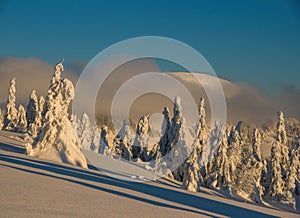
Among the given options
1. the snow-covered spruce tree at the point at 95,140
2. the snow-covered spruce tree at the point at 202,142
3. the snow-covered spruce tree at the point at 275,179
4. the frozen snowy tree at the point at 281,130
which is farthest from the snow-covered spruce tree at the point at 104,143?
the frozen snowy tree at the point at 281,130

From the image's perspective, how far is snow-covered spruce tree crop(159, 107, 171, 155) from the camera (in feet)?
204

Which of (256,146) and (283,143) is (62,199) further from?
(283,143)

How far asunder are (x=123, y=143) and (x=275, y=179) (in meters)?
27.0

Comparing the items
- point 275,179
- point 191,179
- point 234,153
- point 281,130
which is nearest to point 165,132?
point 234,153

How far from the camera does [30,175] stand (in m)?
19.8

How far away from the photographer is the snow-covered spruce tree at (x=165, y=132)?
62062mm

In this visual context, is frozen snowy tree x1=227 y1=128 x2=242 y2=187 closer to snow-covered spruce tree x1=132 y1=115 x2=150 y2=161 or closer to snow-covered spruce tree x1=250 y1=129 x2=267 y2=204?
snow-covered spruce tree x1=250 y1=129 x2=267 y2=204

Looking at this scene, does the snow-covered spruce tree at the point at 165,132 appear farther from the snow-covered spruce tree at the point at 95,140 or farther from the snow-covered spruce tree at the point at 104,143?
the snow-covered spruce tree at the point at 95,140

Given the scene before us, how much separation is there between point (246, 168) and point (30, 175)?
49.8 m

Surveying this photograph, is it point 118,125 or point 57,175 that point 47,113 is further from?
point 118,125

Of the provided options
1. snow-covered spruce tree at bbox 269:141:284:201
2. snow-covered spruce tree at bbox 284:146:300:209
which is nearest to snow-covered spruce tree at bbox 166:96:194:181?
snow-covered spruce tree at bbox 269:141:284:201

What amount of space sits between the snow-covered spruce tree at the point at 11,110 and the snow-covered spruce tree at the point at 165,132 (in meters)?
25.9

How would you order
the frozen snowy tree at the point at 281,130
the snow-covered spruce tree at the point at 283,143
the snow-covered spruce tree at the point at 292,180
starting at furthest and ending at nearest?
the frozen snowy tree at the point at 281,130 → the snow-covered spruce tree at the point at 283,143 → the snow-covered spruce tree at the point at 292,180

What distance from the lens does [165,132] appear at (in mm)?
64125
